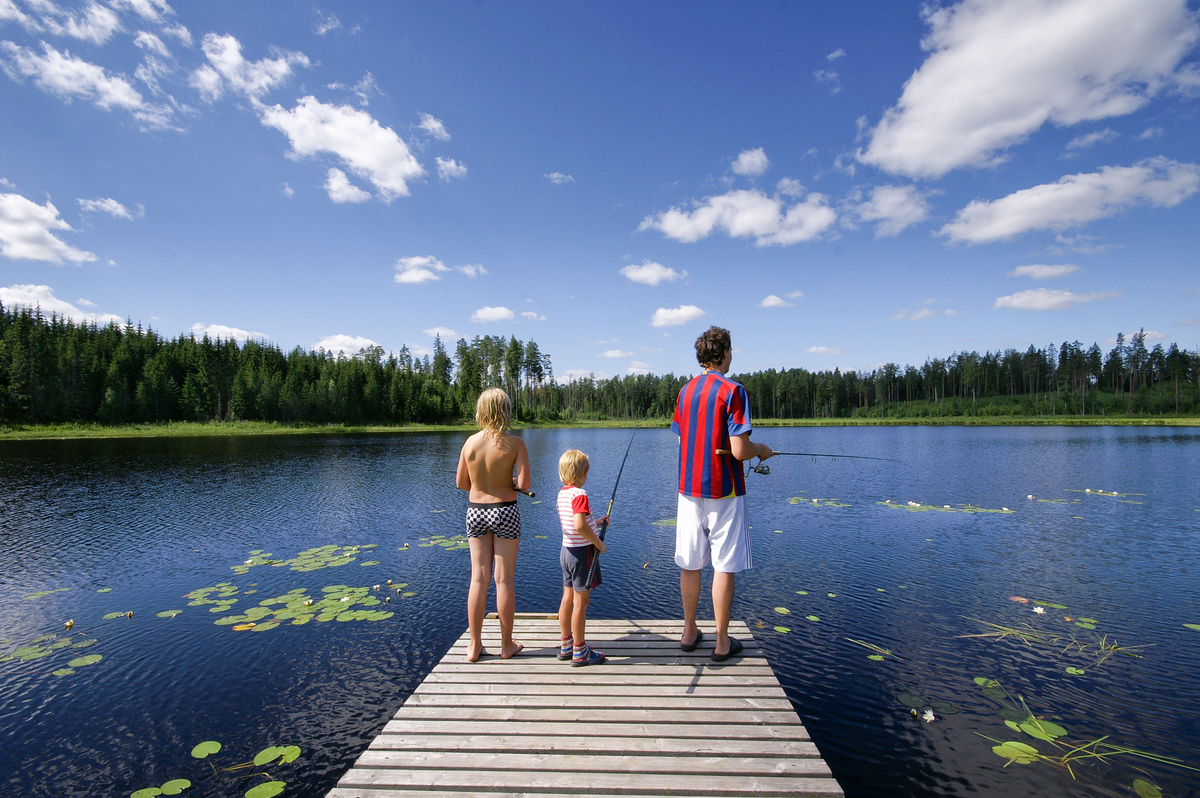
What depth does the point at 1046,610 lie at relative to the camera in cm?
880

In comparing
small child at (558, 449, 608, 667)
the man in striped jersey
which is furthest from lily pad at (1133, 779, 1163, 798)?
small child at (558, 449, 608, 667)

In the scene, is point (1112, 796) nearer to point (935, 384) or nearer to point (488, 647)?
point (488, 647)

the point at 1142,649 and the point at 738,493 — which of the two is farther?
the point at 1142,649

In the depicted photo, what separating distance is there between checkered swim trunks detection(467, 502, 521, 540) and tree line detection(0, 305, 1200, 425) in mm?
83366

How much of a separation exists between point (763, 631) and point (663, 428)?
80.7 metres

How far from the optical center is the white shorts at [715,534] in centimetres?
473

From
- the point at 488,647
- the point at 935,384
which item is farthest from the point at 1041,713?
the point at 935,384

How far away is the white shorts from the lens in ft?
15.5

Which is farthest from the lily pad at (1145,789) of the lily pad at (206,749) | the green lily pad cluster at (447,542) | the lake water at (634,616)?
the green lily pad cluster at (447,542)

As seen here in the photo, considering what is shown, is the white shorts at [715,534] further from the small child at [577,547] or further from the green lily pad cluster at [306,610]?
the green lily pad cluster at [306,610]

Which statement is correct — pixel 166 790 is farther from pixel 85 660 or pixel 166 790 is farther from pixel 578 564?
pixel 85 660

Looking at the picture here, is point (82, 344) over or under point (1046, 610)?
over

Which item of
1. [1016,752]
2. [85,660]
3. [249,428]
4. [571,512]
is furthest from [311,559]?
[249,428]

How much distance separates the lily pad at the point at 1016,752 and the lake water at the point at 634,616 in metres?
0.12
